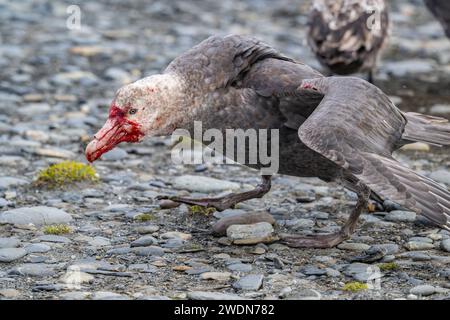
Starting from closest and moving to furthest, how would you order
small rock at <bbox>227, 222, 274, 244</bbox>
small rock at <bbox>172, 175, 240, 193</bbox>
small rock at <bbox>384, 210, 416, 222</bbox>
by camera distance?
small rock at <bbox>227, 222, 274, 244</bbox> < small rock at <bbox>384, 210, 416, 222</bbox> < small rock at <bbox>172, 175, 240, 193</bbox>

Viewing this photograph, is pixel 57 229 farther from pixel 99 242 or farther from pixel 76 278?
pixel 76 278

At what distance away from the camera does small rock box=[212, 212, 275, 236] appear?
22.6 ft

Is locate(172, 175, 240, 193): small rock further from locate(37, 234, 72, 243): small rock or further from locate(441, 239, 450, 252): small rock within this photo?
locate(441, 239, 450, 252): small rock

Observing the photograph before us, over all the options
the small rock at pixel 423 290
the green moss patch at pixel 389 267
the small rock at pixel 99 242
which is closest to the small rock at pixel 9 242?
the small rock at pixel 99 242

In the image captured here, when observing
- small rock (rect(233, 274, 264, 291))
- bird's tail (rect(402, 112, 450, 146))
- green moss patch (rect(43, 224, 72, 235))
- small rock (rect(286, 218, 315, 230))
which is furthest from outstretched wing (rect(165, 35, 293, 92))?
small rock (rect(233, 274, 264, 291))

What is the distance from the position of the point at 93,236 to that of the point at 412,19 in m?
9.68

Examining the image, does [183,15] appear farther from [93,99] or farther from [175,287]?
[175,287]

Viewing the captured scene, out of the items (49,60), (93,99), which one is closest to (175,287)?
(93,99)

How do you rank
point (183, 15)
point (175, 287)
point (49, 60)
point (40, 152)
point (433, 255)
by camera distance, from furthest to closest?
point (183, 15)
point (49, 60)
point (40, 152)
point (433, 255)
point (175, 287)

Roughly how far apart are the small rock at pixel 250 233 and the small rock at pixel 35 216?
1.29 m

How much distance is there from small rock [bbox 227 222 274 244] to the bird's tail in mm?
1183

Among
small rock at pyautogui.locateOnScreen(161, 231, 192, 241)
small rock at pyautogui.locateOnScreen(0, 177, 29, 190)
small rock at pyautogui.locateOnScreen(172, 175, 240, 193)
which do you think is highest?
small rock at pyautogui.locateOnScreen(161, 231, 192, 241)

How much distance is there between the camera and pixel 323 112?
239 inches

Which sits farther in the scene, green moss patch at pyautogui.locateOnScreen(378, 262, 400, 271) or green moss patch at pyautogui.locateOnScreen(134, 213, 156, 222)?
green moss patch at pyautogui.locateOnScreen(134, 213, 156, 222)
